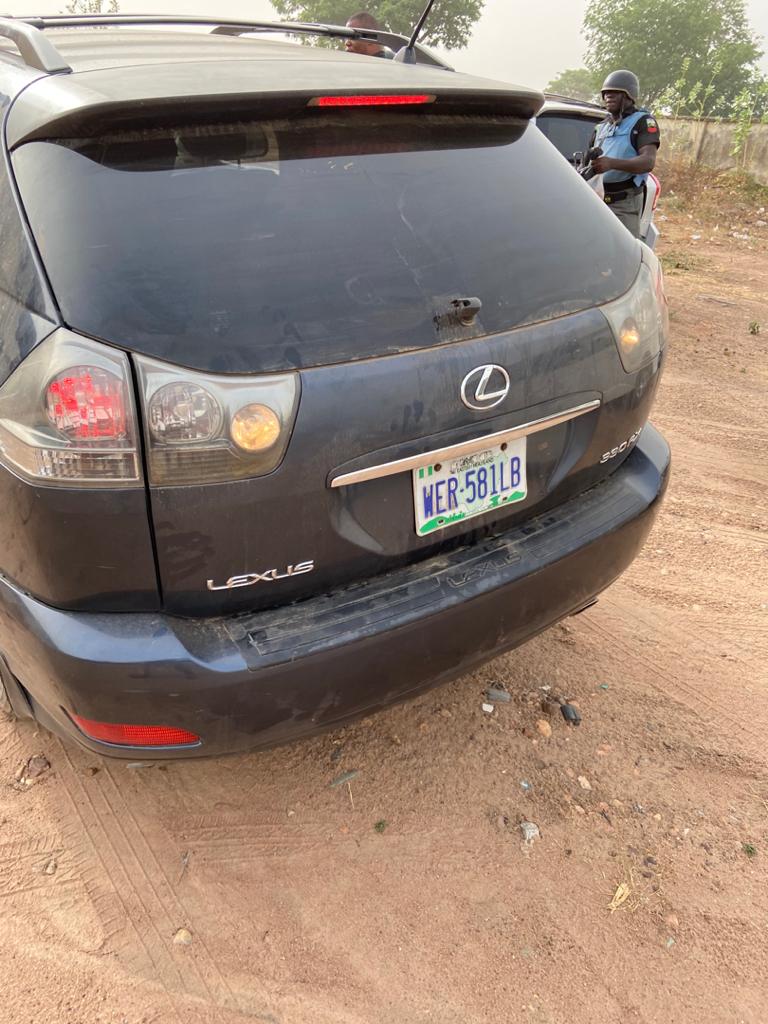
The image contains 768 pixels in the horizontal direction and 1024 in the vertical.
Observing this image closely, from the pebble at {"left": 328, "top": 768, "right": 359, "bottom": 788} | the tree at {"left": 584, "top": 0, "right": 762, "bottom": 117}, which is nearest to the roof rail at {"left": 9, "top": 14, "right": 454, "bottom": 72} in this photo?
the pebble at {"left": 328, "top": 768, "right": 359, "bottom": 788}

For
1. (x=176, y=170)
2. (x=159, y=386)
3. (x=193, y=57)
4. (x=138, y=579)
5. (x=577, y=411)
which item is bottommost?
(x=138, y=579)

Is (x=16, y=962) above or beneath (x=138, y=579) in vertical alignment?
beneath

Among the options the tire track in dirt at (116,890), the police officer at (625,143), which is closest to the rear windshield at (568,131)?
the police officer at (625,143)

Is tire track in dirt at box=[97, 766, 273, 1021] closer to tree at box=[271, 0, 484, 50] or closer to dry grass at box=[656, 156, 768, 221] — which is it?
dry grass at box=[656, 156, 768, 221]

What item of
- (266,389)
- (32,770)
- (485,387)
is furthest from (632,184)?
(32,770)

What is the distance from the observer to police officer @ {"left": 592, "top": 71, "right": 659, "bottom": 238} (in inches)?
245

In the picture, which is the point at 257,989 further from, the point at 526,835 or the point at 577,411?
the point at 577,411

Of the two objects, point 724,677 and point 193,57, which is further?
point 724,677

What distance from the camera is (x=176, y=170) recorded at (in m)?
1.62

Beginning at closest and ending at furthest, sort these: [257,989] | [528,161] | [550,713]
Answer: [257,989] < [528,161] < [550,713]

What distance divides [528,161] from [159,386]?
1.28m

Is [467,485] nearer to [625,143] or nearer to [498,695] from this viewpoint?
[498,695]

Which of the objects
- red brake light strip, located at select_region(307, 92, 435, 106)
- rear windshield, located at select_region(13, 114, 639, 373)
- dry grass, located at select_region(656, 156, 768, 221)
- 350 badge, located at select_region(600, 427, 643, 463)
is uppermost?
red brake light strip, located at select_region(307, 92, 435, 106)

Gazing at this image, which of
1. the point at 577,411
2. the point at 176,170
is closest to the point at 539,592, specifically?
the point at 577,411
